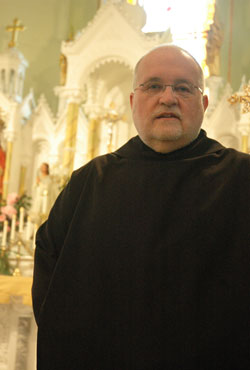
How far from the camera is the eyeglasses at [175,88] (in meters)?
1.82

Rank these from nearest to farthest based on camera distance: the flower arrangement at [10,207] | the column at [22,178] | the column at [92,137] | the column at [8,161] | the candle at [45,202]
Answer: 1. the flower arrangement at [10,207]
2. the candle at [45,202]
3. the column at [92,137]
4. the column at [8,161]
5. the column at [22,178]

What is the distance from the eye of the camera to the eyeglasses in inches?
71.5

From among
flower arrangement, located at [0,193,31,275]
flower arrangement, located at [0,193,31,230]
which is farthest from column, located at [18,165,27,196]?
flower arrangement, located at [0,193,31,230]

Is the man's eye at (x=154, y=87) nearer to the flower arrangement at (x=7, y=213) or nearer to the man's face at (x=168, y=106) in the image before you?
the man's face at (x=168, y=106)

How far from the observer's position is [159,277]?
1.62 meters

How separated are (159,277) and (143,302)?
86 mm

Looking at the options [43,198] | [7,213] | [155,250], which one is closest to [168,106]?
[155,250]

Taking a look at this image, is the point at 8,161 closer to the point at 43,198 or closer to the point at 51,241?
the point at 43,198

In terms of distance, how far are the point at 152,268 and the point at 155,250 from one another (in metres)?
0.05

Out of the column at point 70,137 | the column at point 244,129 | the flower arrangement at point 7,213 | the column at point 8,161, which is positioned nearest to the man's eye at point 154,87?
the flower arrangement at point 7,213

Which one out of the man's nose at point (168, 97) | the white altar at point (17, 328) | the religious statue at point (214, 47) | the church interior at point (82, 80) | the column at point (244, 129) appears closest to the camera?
the man's nose at point (168, 97)

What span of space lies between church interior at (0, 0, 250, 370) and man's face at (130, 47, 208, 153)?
13.5 feet

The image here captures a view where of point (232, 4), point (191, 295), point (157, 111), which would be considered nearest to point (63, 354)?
point (191, 295)

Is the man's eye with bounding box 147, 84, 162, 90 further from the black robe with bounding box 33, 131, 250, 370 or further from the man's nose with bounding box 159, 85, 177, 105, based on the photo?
the black robe with bounding box 33, 131, 250, 370
